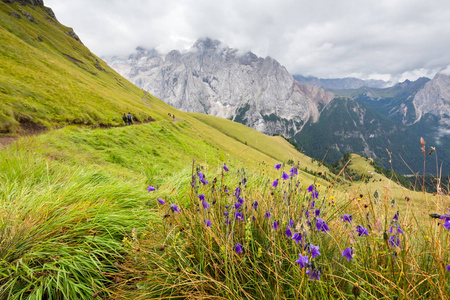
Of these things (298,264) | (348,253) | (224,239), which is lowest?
Answer: (224,239)

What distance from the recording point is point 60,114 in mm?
→ 22875

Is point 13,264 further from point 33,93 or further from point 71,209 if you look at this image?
point 33,93

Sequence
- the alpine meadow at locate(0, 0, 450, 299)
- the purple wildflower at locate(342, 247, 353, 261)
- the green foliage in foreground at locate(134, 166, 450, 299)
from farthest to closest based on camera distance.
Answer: the alpine meadow at locate(0, 0, 450, 299)
the green foliage in foreground at locate(134, 166, 450, 299)
the purple wildflower at locate(342, 247, 353, 261)

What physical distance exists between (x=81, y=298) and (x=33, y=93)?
29432 mm

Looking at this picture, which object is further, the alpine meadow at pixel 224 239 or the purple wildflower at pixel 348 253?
the alpine meadow at pixel 224 239

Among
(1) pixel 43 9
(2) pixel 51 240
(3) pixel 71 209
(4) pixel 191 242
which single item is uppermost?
(1) pixel 43 9

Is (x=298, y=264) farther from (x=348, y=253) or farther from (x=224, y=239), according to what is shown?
(x=224, y=239)

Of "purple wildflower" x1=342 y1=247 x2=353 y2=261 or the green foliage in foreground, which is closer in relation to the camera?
"purple wildflower" x1=342 y1=247 x2=353 y2=261

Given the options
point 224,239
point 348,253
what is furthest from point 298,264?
point 224,239

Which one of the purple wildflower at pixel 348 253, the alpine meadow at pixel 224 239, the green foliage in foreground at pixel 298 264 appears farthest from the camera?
the alpine meadow at pixel 224 239

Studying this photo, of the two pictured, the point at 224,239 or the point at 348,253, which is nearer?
the point at 348,253

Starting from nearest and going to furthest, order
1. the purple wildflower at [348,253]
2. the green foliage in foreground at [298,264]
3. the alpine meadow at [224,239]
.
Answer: the purple wildflower at [348,253]
the green foliage in foreground at [298,264]
the alpine meadow at [224,239]

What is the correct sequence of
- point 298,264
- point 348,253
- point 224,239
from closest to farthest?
point 348,253, point 298,264, point 224,239

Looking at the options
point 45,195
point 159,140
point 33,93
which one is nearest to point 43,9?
point 33,93
